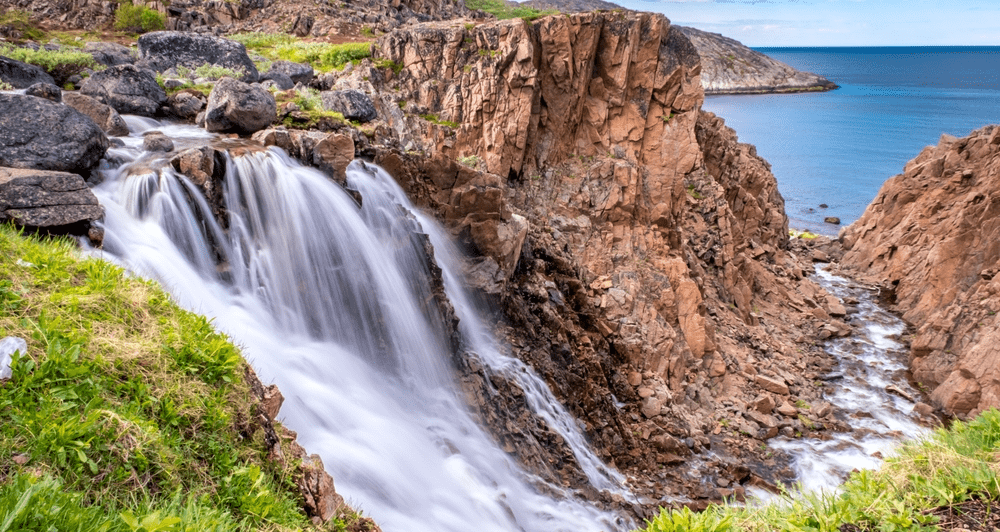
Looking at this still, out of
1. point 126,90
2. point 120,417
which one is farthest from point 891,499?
point 126,90

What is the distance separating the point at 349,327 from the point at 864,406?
17.9 m

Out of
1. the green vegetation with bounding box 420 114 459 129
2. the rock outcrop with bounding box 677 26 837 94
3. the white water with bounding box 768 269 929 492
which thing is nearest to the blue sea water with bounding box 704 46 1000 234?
the rock outcrop with bounding box 677 26 837 94

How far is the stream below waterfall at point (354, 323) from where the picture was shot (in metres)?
9.51

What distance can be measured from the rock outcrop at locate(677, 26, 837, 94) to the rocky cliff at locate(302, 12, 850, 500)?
5204 inches

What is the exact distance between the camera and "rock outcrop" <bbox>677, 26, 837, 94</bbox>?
14625cm

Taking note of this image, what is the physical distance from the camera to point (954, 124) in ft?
268

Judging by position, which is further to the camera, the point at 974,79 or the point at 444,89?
the point at 974,79

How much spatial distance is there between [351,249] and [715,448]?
11569mm

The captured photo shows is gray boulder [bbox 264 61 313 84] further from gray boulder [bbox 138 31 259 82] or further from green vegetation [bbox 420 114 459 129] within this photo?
green vegetation [bbox 420 114 459 129]

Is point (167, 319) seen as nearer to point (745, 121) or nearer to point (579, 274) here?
point (579, 274)

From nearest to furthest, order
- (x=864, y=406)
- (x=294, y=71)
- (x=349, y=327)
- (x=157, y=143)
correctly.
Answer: (x=349, y=327) → (x=157, y=143) → (x=864, y=406) → (x=294, y=71)

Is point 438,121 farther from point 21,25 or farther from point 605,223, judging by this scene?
point 21,25

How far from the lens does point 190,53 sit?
1989cm

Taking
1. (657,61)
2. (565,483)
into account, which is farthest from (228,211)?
(657,61)
